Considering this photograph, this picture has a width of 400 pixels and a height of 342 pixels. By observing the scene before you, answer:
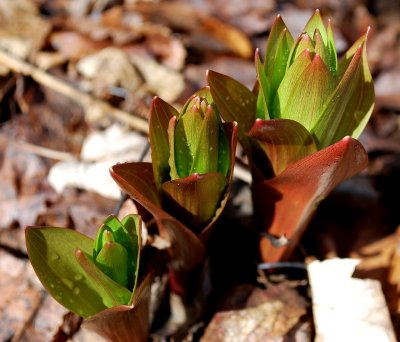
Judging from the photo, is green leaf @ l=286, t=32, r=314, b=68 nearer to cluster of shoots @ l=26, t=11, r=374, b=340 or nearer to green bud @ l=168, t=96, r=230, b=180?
cluster of shoots @ l=26, t=11, r=374, b=340

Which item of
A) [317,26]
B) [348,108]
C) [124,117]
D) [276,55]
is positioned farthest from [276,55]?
[124,117]

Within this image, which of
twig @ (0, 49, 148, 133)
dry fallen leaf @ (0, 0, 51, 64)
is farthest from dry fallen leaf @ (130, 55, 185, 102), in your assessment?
dry fallen leaf @ (0, 0, 51, 64)

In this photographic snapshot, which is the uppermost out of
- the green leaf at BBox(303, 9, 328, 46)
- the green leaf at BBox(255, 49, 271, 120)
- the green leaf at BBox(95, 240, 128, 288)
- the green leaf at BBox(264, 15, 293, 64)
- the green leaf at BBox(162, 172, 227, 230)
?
the green leaf at BBox(303, 9, 328, 46)

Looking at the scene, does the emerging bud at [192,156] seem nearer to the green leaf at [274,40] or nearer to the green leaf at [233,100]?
the green leaf at [233,100]

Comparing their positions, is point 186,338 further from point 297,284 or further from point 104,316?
point 104,316

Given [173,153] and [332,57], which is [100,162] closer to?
[173,153]

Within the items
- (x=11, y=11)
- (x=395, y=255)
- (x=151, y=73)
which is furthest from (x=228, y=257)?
(x=11, y=11)
